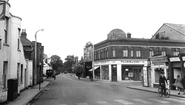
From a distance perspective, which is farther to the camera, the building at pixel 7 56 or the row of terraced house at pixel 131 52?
the row of terraced house at pixel 131 52

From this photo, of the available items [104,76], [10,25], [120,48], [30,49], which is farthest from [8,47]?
[104,76]

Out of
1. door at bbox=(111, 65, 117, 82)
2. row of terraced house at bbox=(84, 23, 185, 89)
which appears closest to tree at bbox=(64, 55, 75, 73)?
row of terraced house at bbox=(84, 23, 185, 89)

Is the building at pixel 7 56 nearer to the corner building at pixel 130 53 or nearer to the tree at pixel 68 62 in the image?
the corner building at pixel 130 53

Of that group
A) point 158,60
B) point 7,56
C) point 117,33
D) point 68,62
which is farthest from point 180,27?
point 68,62

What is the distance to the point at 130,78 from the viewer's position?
41.1 meters

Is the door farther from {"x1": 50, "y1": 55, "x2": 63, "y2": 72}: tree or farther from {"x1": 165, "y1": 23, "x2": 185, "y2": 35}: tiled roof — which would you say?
{"x1": 50, "y1": 55, "x2": 63, "y2": 72}: tree

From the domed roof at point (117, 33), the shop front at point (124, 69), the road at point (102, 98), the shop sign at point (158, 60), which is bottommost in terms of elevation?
the road at point (102, 98)

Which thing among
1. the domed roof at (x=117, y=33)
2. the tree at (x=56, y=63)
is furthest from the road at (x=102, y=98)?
the tree at (x=56, y=63)

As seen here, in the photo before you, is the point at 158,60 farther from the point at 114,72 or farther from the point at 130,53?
the point at 114,72

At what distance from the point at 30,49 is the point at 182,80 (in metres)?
19.3

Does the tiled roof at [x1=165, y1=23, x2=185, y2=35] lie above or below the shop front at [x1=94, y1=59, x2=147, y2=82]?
above

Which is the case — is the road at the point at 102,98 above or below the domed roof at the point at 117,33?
below

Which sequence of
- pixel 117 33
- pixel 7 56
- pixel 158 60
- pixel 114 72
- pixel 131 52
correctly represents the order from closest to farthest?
pixel 7 56 → pixel 158 60 → pixel 114 72 → pixel 131 52 → pixel 117 33

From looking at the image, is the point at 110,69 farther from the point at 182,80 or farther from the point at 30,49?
the point at 182,80
